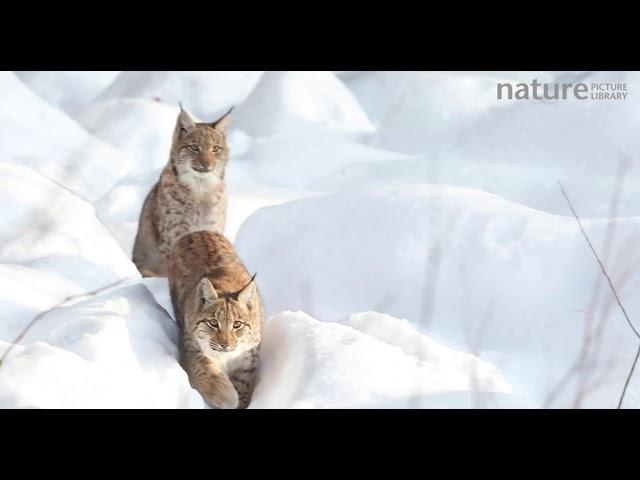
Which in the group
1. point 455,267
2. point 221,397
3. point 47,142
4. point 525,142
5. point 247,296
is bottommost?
point 221,397

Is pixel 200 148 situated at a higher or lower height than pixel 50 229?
higher

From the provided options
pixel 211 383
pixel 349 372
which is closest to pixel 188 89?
pixel 211 383

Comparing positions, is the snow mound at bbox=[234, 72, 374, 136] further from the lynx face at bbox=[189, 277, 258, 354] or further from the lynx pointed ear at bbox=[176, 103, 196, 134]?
the lynx face at bbox=[189, 277, 258, 354]

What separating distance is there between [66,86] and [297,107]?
12.5 ft

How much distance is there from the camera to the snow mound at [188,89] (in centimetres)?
1289

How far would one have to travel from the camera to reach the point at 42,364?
3709 mm

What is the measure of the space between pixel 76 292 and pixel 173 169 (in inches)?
60.6

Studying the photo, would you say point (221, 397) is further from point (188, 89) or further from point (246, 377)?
point (188, 89)

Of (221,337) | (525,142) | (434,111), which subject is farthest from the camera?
(434,111)

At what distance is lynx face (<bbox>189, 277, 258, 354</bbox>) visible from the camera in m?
4.65

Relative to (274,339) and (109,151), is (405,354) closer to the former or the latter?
(274,339)

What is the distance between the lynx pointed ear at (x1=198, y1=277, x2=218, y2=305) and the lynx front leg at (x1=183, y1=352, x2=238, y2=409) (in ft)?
0.82

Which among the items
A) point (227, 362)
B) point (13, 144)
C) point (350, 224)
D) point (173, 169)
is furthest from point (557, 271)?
point (13, 144)

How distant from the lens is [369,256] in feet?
19.8
